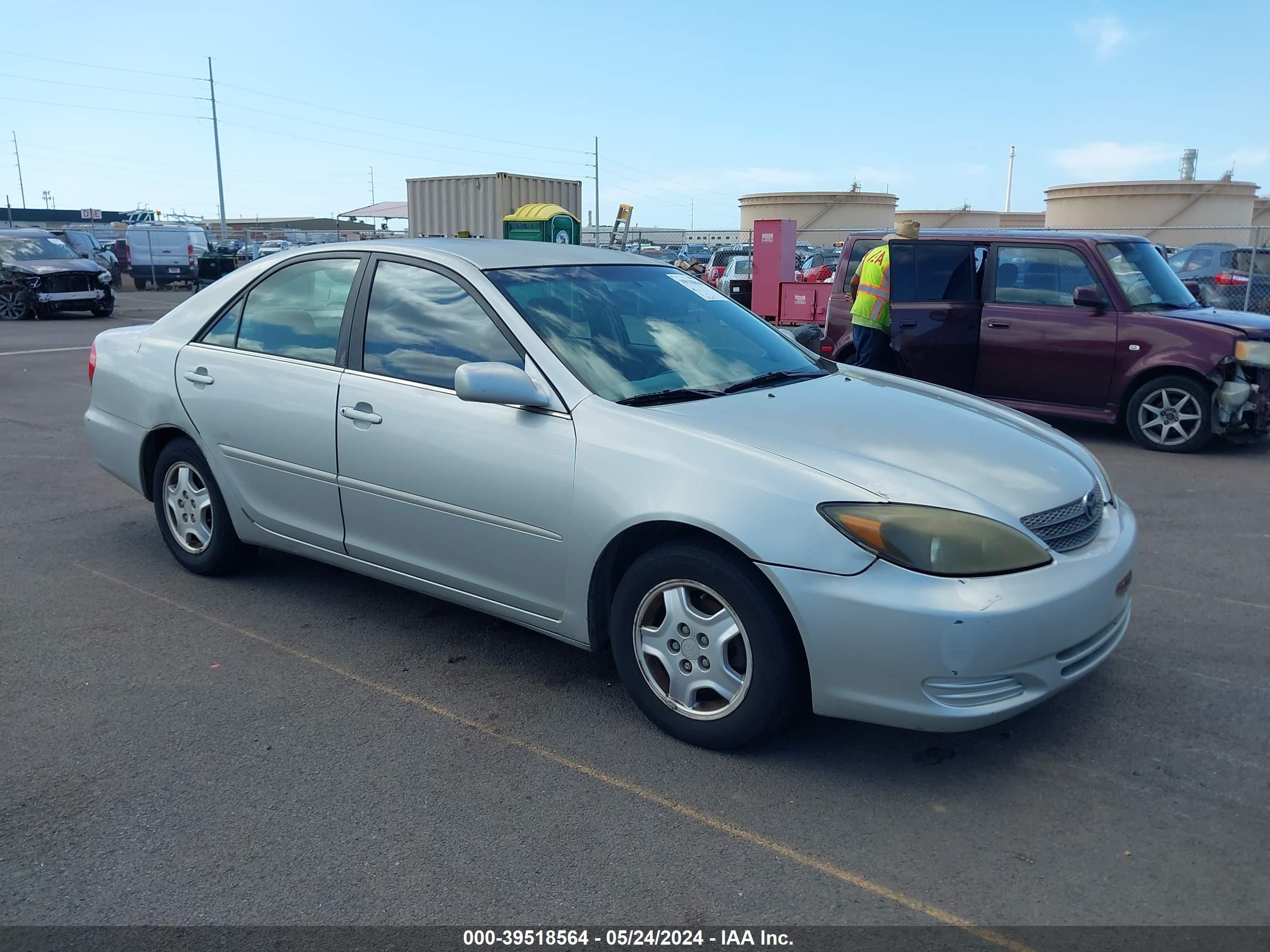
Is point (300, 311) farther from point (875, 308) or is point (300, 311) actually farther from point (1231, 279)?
point (1231, 279)

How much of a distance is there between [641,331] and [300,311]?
1.55m

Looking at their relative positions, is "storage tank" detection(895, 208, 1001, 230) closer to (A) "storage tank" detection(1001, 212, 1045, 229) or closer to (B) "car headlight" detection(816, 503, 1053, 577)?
(A) "storage tank" detection(1001, 212, 1045, 229)

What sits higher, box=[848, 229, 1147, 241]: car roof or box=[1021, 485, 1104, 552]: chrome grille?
box=[848, 229, 1147, 241]: car roof

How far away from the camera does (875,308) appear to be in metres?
8.94

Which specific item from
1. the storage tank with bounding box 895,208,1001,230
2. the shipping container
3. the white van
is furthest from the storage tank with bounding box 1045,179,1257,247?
the white van

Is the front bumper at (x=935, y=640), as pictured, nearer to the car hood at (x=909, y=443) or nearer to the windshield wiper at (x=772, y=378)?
the car hood at (x=909, y=443)

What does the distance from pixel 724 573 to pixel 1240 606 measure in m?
2.96

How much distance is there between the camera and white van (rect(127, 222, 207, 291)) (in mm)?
33688

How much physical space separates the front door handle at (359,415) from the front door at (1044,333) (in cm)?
644

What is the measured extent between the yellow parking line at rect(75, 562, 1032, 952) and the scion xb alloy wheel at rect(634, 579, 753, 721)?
13.2 inches

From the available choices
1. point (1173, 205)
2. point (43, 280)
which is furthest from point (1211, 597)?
point (1173, 205)

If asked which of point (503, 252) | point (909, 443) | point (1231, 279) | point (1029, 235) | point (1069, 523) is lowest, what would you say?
point (1069, 523)

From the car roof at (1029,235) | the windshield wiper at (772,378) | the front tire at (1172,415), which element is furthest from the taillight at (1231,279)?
the windshield wiper at (772,378)

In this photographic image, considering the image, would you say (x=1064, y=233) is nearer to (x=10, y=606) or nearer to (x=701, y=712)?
(x=701, y=712)
